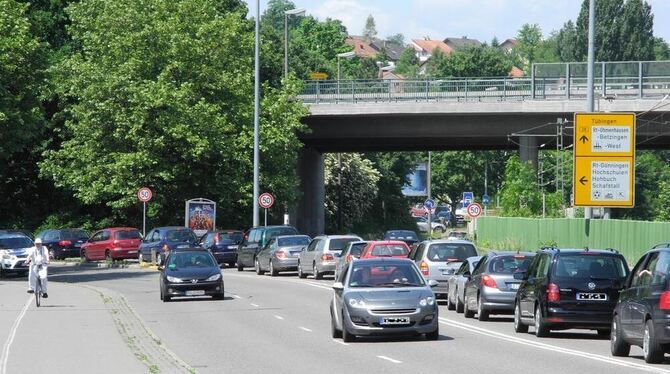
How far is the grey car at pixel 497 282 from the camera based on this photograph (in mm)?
28625

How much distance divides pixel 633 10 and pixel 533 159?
7814 cm

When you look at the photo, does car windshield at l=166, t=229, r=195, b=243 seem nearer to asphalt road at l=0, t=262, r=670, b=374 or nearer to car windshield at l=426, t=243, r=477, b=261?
asphalt road at l=0, t=262, r=670, b=374

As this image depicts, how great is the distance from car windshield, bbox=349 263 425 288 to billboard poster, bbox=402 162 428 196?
312 ft

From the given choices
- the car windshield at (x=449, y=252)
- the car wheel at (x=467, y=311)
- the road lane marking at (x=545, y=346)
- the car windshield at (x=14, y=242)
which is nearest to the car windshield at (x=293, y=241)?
the car windshield at (x=14, y=242)

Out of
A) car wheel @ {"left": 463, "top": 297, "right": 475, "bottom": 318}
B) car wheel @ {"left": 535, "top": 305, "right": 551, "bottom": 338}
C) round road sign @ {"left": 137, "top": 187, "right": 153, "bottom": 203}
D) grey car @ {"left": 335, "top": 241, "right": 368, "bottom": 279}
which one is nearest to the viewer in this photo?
car wheel @ {"left": 535, "top": 305, "right": 551, "bottom": 338}

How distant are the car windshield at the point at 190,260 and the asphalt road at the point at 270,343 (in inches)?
39.3

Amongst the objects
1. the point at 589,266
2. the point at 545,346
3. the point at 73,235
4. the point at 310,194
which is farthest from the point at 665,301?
the point at 310,194

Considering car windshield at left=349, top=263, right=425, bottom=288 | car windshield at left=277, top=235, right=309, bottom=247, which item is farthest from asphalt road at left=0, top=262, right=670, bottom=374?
car windshield at left=277, top=235, right=309, bottom=247

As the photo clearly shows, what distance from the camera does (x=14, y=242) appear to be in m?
50.8

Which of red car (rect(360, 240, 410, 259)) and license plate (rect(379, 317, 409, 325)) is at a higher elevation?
red car (rect(360, 240, 410, 259))

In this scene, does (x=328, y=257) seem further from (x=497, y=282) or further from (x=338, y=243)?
(x=497, y=282)

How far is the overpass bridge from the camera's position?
200 ft

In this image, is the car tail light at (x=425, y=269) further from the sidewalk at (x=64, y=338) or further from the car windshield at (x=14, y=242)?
the car windshield at (x=14, y=242)

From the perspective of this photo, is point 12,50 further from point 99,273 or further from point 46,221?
point 46,221
